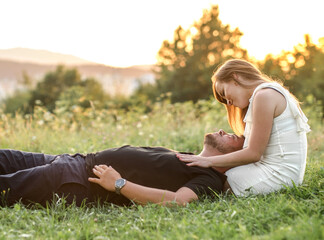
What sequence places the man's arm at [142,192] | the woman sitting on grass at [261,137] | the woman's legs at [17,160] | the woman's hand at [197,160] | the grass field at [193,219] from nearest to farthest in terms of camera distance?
1. the grass field at [193,219]
2. the man's arm at [142,192]
3. the woman sitting on grass at [261,137]
4. the woman's hand at [197,160]
5. the woman's legs at [17,160]

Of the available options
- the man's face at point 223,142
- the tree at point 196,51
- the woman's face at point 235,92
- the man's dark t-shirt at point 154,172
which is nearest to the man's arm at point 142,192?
the man's dark t-shirt at point 154,172

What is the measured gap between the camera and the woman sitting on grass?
122 inches

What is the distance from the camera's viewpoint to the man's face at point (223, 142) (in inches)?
136

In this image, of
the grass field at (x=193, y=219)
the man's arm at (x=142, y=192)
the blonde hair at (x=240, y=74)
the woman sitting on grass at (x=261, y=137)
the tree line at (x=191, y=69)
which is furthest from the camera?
the tree line at (x=191, y=69)

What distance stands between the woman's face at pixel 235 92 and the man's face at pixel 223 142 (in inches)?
13.0

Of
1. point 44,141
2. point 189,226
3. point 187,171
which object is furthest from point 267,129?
point 44,141

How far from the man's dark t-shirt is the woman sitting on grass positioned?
0.30 feet

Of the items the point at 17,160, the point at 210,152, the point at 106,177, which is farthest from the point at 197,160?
the point at 17,160

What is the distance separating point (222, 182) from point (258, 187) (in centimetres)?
32

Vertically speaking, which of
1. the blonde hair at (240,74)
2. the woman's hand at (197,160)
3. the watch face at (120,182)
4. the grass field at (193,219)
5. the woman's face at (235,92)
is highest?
the blonde hair at (240,74)

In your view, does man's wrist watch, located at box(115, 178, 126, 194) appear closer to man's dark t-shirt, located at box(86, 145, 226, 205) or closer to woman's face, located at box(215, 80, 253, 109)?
man's dark t-shirt, located at box(86, 145, 226, 205)

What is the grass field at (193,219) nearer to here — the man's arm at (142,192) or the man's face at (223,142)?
the man's arm at (142,192)

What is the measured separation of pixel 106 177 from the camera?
3.14m

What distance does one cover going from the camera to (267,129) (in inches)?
122
